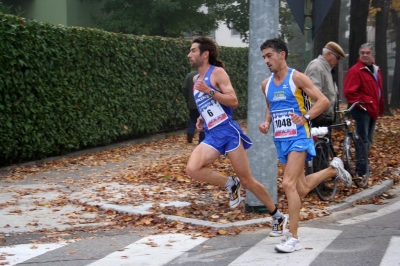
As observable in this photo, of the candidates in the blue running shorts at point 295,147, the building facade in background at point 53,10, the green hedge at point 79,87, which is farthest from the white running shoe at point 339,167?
the building facade in background at point 53,10

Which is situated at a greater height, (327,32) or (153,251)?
(327,32)

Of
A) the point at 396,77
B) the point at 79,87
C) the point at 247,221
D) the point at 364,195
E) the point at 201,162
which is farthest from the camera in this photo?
the point at 396,77

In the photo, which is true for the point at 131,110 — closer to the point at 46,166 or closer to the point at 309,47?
the point at 46,166

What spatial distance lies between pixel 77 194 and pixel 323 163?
11.5 ft

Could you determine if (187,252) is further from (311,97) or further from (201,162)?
(311,97)

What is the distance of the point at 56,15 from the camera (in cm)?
2727

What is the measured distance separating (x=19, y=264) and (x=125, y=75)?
10.6m

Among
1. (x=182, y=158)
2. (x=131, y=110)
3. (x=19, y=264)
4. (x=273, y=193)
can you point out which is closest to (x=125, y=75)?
(x=131, y=110)

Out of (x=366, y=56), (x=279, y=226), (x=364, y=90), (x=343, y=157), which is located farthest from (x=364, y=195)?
(x=279, y=226)

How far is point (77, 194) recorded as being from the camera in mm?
10062

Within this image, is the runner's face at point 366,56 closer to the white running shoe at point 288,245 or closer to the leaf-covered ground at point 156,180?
the leaf-covered ground at point 156,180

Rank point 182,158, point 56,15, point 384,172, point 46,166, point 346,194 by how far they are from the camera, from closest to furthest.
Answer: point 346,194 → point 384,172 → point 46,166 → point 182,158 → point 56,15

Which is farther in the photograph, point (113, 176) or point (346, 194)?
point (113, 176)

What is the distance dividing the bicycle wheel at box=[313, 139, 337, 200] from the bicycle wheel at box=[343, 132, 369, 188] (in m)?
0.80
